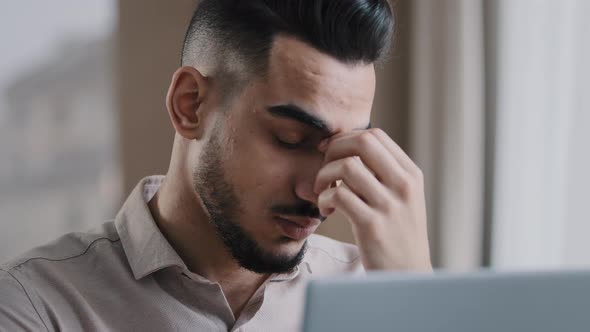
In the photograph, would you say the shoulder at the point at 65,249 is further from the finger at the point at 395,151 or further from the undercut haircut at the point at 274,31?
the finger at the point at 395,151

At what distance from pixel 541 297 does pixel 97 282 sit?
35.1 inches

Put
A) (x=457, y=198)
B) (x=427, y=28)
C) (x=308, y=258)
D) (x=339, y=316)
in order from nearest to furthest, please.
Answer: (x=339, y=316), (x=308, y=258), (x=457, y=198), (x=427, y=28)

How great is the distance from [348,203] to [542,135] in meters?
1.21

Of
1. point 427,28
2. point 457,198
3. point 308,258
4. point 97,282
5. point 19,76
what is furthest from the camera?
point 19,76

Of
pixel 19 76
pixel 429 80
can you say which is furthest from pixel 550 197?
pixel 19 76

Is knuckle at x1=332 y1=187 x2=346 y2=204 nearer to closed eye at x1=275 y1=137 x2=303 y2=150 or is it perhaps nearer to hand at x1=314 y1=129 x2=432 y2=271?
hand at x1=314 y1=129 x2=432 y2=271

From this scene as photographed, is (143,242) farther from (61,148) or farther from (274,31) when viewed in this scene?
(61,148)

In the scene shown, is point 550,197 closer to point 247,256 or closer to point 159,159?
point 247,256

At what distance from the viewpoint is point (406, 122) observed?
2.88m

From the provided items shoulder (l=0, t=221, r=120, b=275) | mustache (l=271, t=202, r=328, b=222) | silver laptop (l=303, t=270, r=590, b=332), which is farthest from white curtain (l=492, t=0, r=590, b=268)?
silver laptop (l=303, t=270, r=590, b=332)

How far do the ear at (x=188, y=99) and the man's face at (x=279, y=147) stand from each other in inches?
2.6

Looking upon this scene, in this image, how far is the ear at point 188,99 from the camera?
1.34m

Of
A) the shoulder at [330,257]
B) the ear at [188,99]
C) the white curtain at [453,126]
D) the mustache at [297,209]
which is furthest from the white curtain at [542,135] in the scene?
the ear at [188,99]

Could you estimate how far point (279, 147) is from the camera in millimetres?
1214
